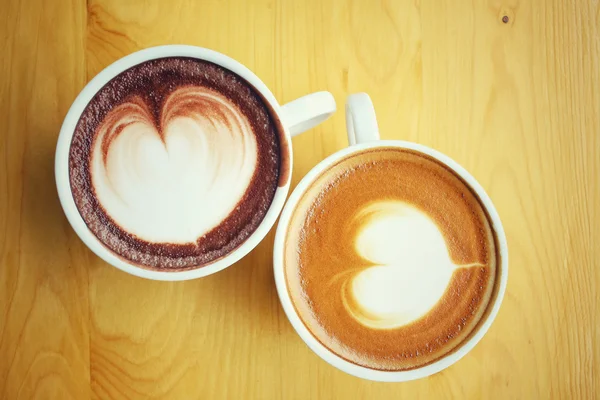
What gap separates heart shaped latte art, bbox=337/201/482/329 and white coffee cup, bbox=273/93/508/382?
0.20 ft

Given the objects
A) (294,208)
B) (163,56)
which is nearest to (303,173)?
(294,208)

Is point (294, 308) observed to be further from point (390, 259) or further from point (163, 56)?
point (163, 56)

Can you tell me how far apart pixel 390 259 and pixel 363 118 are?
0.19m

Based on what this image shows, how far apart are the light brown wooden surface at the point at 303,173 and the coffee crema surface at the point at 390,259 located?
84mm

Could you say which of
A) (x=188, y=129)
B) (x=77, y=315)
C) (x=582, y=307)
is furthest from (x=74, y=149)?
(x=582, y=307)

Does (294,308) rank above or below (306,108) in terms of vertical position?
below

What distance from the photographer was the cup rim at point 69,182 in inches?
25.4

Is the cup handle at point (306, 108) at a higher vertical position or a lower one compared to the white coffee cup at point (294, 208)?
higher

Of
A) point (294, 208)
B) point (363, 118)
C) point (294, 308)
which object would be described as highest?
point (363, 118)

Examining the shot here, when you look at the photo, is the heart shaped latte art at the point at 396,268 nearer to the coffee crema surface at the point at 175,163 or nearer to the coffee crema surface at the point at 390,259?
the coffee crema surface at the point at 390,259

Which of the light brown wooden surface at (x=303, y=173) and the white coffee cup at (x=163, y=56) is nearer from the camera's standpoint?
the white coffee cup at (x=163, y=56)

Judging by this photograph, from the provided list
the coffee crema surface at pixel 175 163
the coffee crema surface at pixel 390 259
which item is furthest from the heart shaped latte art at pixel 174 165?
the coffee crema surface at pixel 390 259

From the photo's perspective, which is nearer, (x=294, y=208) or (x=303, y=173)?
(x=294, y=208)

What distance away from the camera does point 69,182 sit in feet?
2.12
